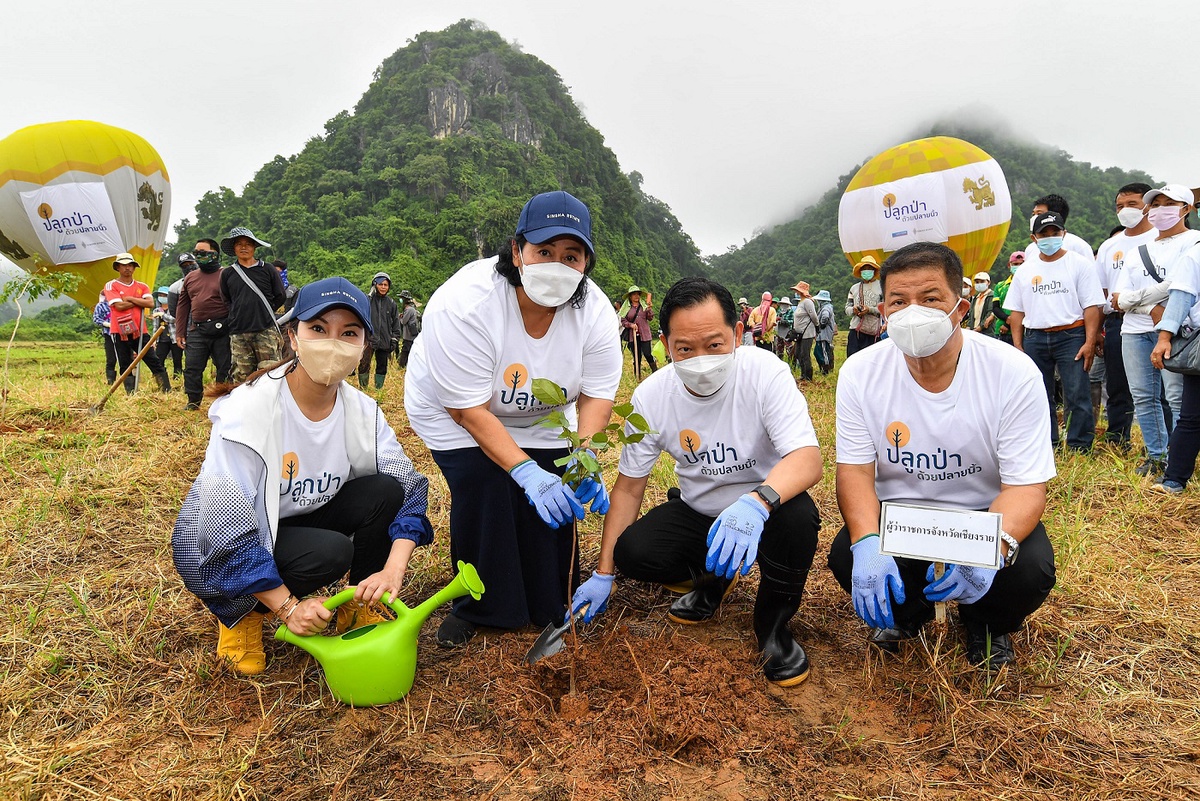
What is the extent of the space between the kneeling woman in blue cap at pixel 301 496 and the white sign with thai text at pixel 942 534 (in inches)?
60.9

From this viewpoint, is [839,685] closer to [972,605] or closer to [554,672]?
[972,605]

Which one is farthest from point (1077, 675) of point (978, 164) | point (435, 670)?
point (978, 164)

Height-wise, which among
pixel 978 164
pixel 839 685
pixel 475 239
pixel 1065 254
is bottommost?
pixel 839 685

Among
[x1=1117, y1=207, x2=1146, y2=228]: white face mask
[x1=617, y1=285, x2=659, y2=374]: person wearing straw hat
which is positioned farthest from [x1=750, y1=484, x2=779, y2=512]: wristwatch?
[x1=617, y1=285, x2=659, y2=374]: person wearing straw hat

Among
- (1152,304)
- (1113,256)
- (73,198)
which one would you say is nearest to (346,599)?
(1152,304)

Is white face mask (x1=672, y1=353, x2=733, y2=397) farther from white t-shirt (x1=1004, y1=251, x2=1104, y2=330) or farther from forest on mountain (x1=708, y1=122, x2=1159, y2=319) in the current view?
forest on mountain (x1=708, y1=122, x2=1159, y2=319)

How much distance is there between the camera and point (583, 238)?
214 cm

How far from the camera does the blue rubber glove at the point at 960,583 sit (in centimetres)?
187

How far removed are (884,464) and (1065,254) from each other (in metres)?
3.55

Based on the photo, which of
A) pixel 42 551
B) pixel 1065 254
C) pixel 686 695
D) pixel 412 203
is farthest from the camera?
pixel 412 203

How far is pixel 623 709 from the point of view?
1.87 m

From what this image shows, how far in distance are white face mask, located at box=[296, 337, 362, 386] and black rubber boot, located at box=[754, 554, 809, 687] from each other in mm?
1574

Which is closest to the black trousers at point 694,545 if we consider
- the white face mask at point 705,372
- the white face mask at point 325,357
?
the white face mask at point 705,372

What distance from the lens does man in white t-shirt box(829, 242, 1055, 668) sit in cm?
195
